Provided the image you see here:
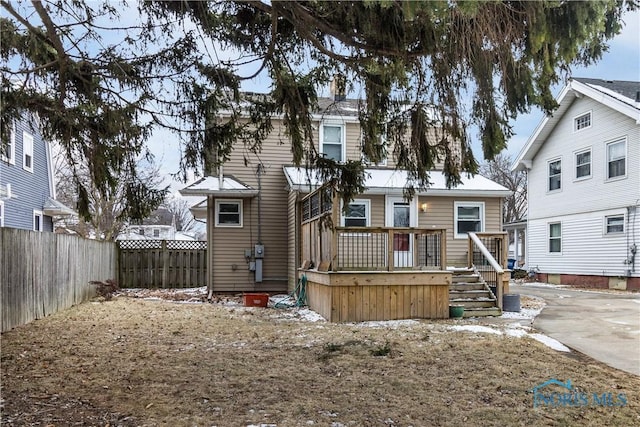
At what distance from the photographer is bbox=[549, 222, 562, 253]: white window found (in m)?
17.3

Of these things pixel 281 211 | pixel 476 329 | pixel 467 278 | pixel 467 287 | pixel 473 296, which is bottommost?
pixel 476 329

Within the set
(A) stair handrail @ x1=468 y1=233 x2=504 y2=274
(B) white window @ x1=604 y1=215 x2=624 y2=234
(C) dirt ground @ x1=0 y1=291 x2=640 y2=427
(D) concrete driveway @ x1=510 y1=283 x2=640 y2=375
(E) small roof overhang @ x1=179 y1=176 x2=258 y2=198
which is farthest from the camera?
(B) white window @ x1=604 y1=215 x2=624 y2=234

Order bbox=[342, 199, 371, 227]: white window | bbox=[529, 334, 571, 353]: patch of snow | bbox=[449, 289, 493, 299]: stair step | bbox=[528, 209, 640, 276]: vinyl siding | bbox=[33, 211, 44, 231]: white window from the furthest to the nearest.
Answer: bbox=[33, 211, 44, 231]: white window < bbox=[528, 209, 640, 276]: vinyl siding < bbox=[342, 199, 371, 227]: white window < bbox=[449, 289, 493, 299]: stair step < bbox=[529, 334, 571, 353]: patch of snow

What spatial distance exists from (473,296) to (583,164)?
9.64m

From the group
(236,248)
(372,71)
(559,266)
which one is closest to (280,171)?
(236,248)

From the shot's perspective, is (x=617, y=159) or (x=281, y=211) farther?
(x=617, y=159)


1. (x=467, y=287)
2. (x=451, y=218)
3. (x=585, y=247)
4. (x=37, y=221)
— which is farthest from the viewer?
(x=37, y=221)

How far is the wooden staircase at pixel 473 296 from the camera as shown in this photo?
8.89 m

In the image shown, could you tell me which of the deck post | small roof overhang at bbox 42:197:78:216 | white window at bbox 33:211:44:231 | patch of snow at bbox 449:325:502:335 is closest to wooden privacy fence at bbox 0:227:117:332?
white window at bbox 33:211:44:231

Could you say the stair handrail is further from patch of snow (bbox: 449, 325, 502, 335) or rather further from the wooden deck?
patch of snow (bbox: 449, 325, 502, 335)

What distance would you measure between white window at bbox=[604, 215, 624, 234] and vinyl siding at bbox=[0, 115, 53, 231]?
17.0 meters

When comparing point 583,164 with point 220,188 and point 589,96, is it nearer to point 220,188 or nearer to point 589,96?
point 589,96

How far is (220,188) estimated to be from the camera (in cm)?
1207

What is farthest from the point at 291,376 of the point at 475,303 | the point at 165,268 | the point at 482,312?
the point at 165,268
